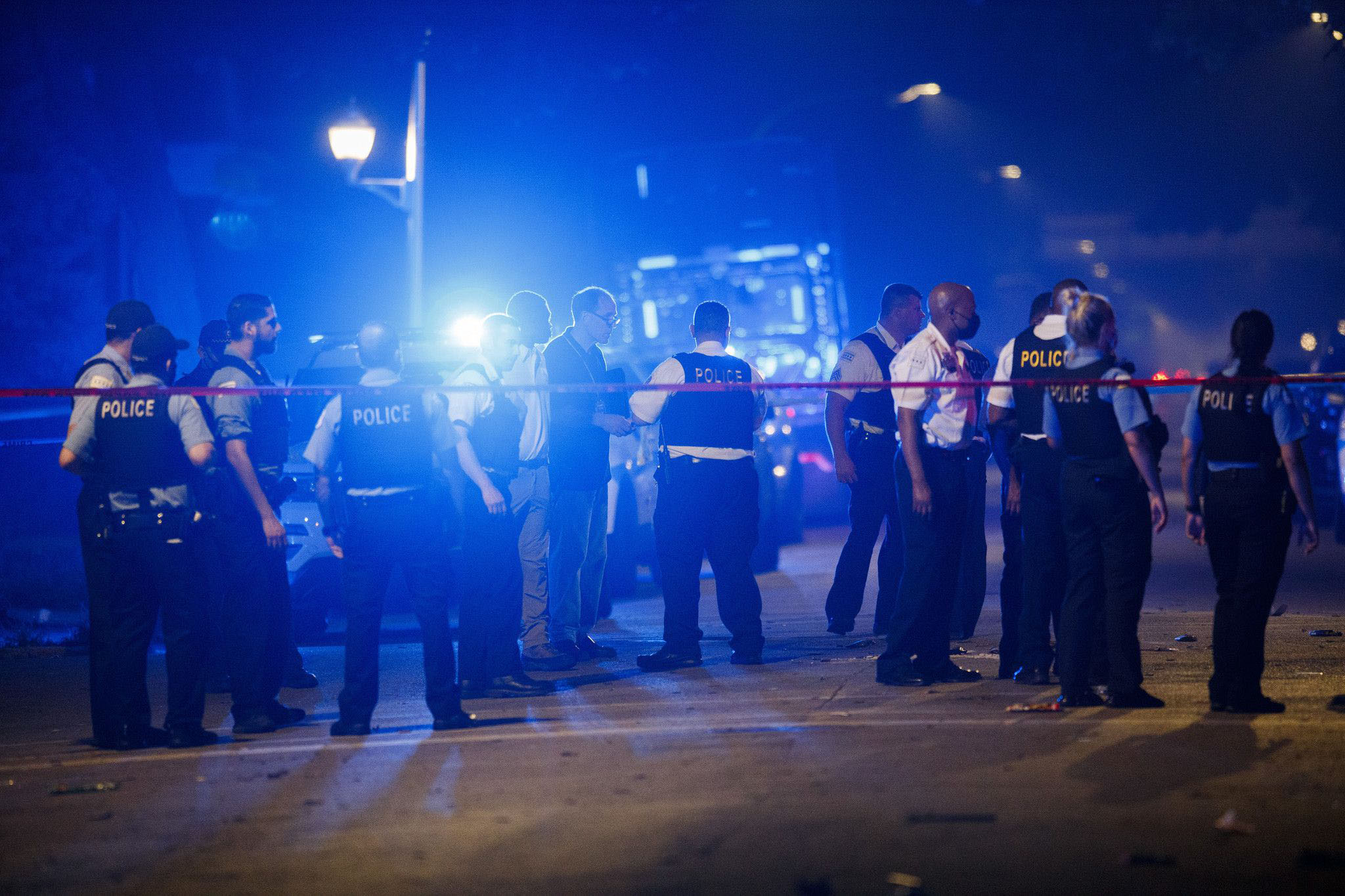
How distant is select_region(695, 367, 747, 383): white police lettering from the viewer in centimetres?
873

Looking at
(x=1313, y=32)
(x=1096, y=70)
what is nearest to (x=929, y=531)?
(x=1313, y=32)

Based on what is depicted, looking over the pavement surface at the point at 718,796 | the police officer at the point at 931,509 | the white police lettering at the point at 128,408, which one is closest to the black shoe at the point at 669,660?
the pavement surface at the point at 718,796

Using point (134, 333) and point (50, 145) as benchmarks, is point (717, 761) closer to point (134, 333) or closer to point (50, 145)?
point (134, 333)

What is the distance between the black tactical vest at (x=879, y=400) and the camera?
968cm

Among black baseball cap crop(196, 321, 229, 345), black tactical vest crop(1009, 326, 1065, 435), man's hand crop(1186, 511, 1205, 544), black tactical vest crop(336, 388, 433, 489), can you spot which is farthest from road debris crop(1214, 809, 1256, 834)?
black baseball cap crop(196, 321, 229, 345)

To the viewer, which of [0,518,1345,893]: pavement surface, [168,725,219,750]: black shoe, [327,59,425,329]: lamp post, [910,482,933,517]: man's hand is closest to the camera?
[0,518,1345,893]: pavement surface

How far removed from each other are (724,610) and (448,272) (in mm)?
16021

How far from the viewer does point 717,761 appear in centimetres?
620

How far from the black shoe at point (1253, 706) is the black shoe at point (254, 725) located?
4.78 meters

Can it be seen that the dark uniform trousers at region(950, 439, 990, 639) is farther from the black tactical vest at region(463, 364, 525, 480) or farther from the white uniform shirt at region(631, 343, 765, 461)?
→ the black tactical vest at region(463, 364, 525, 480)

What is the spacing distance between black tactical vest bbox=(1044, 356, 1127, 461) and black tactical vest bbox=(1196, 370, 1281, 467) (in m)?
0.45

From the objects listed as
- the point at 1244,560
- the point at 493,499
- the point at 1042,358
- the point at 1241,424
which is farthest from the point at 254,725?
the point at 1241,424

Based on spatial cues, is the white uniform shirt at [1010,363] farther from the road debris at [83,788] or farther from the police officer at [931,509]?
the road debris at [83,788]

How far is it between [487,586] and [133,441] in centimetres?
211
